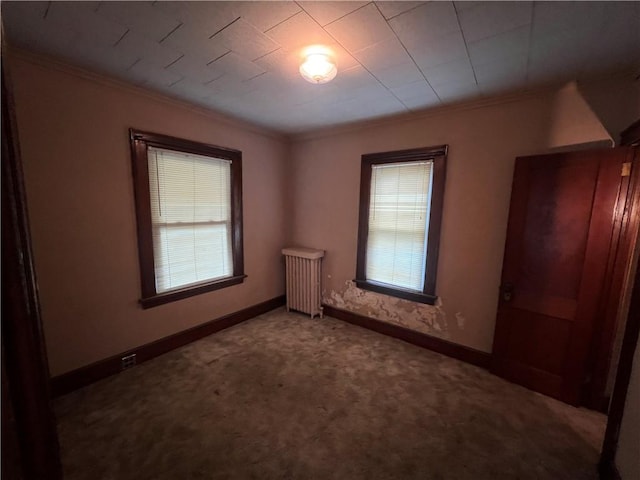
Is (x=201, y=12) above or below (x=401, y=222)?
above

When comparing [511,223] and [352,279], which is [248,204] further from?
[511,223]

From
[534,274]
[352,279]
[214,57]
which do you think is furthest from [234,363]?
[534,274]

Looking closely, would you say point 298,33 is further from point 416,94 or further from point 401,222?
point 401,222

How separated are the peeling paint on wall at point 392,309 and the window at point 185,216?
4.43ft

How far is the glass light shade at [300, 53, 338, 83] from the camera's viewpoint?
5.52ft

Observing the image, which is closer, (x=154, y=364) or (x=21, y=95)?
(x=21, y=95)

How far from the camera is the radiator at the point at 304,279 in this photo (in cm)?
351

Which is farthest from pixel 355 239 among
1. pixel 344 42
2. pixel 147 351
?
pixel 147 351

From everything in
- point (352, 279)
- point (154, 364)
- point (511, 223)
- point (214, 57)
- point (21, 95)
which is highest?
point (214, 57)

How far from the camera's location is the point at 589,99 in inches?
78.4

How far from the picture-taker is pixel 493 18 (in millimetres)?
1381

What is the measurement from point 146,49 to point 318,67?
112cm

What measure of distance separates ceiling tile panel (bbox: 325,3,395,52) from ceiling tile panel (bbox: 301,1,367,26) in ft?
0.10

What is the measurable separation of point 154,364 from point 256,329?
108 centimetres
